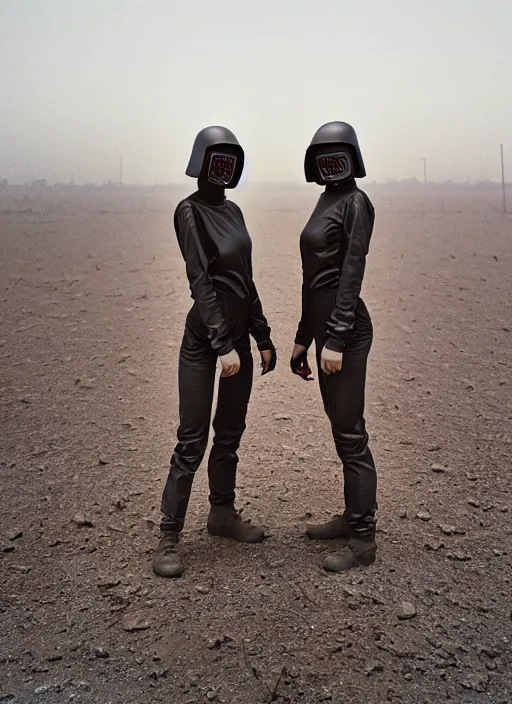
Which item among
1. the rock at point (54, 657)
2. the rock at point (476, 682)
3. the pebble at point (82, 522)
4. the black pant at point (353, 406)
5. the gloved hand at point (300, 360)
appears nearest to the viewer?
the rock at point (476, 682)

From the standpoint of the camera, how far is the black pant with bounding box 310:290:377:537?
11.5 feet

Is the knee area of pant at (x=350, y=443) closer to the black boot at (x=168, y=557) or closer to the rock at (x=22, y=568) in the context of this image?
the black boot at (x=168, y=557)

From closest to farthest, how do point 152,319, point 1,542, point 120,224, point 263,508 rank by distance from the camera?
point 1,542 → point 263,508 → point 152,319 → point 120,224

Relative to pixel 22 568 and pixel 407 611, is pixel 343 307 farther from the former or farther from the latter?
pixel 22 568

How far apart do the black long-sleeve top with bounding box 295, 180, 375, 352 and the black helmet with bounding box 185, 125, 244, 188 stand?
0.55 meters

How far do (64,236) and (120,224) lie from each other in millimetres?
5009

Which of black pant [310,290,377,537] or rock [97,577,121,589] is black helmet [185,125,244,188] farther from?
rock [97,577,121,589]

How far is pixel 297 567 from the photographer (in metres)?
3.70

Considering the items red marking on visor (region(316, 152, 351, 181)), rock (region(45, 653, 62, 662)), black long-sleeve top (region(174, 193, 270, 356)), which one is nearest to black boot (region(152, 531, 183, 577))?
rock (region(45, 653, 62, 662))

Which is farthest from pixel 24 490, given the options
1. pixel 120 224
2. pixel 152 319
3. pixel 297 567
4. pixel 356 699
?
pixel 120 224

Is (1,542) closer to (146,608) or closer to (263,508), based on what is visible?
(146,608)

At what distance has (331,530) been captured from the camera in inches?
156

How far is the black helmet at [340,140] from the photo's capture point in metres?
3.35

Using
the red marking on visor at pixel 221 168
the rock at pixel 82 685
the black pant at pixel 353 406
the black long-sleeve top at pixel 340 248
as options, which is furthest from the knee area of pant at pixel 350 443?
the rock at pixel 82 685
